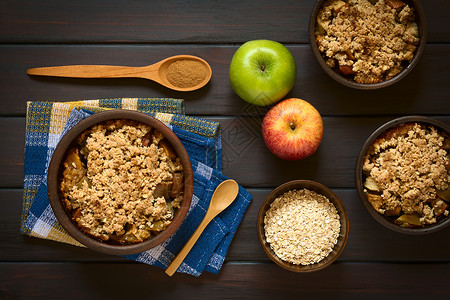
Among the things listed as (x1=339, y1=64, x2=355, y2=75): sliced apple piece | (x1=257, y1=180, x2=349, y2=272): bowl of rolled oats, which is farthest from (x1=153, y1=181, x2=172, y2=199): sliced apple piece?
(x1=339, y1=64, x2=355, y2=75): sliced apple piece

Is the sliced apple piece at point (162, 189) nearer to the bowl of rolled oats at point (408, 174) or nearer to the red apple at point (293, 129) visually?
the red apple at point (293, 129)

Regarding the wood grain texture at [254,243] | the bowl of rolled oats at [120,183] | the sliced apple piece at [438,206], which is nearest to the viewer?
the bowl of rolled oats at [120,183]

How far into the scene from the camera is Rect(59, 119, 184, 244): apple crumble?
3.29 ft

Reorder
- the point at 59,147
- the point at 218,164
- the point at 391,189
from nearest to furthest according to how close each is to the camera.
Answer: the point at 59,147
the point at 391,189
the point at 218,164

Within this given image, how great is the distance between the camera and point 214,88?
1221 mm

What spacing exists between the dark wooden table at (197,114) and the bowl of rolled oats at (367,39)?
106mm

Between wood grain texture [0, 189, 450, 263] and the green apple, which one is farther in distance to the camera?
wood grain texture [0, 189, 450, 263]

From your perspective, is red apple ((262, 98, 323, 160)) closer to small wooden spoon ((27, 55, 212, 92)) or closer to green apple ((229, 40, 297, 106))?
green apple ((229, 40, 297, 106))

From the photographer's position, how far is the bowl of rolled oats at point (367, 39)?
1111 millimetres

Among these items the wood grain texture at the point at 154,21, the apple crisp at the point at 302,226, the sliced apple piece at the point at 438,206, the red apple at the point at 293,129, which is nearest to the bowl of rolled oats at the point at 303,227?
the apple crisp at the point at 302,226

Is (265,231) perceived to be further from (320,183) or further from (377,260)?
(377,260)

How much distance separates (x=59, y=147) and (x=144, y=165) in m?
0.21

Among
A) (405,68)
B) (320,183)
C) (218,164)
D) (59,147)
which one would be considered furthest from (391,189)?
(59,147)

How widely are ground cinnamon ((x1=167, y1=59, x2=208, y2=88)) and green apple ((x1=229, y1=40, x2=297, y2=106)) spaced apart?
12 cm
